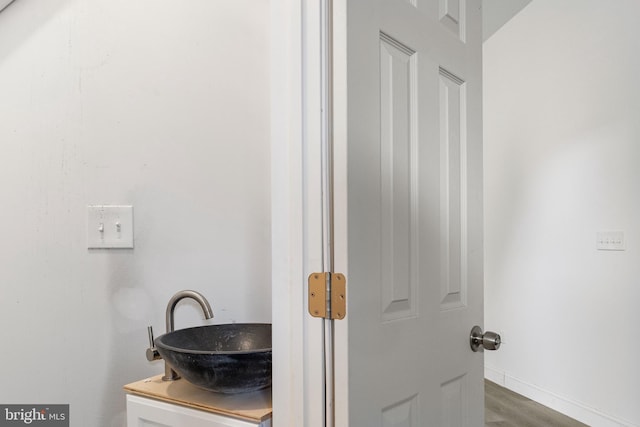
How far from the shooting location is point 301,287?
0.89 meters

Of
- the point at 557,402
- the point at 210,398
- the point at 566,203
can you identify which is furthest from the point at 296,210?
the point at 557,402

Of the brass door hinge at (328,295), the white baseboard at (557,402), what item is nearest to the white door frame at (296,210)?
the brass door hinge at (328,295)

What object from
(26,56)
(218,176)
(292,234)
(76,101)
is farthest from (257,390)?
(26,56)

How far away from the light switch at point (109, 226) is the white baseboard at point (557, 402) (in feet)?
8.10

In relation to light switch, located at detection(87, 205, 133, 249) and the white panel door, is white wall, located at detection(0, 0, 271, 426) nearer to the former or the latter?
light switch, located at detection(87, 205, 133, 249)

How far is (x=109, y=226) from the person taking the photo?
56.6 inches

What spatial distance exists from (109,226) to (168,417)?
2.12 ft

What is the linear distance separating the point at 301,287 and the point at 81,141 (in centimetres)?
99

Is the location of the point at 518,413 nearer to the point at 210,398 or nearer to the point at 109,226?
the point at 210,398

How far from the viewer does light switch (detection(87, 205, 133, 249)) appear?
1.43 meters

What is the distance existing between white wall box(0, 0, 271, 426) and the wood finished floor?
74.0 inches

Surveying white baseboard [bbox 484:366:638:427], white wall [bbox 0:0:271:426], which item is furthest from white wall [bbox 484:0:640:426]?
white wall [bbox 0:0:271:426]

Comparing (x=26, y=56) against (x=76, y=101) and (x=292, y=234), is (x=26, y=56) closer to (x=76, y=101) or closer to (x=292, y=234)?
(x=76, y=101)

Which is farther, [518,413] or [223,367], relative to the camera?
[518,413]
